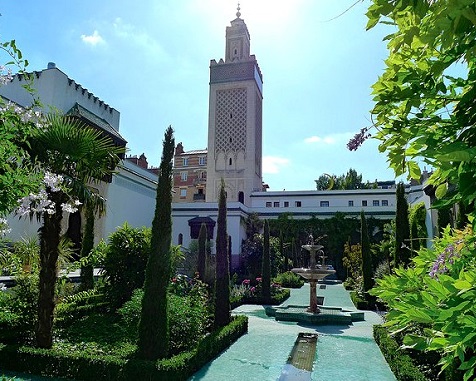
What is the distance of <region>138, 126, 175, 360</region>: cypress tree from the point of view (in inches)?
257

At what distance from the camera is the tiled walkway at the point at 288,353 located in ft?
21.3

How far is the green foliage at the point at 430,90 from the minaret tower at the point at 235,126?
119 feet

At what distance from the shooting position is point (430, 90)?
1298mm

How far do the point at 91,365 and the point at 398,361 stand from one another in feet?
16.4

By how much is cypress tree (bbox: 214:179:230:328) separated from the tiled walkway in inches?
29.8

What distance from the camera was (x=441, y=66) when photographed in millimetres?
1166

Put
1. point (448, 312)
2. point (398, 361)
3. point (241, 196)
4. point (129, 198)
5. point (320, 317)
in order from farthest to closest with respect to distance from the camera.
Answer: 1. point (241, 196)
2. point (129, 198)
3. point (320, 317)
4. point (398, 361)
5. point (448, 312)

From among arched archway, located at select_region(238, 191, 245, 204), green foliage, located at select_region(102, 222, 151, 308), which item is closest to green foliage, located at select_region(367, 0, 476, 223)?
green foliage, located at select_region(102, 222, 151, 308)

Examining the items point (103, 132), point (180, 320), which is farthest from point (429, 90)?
point (103, 132)

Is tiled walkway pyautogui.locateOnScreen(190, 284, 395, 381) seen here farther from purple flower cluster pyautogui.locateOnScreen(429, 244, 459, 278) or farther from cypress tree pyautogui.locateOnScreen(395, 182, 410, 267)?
purple flower cluster pyautogui.locateOnScreen(429, 244, 459, 278)

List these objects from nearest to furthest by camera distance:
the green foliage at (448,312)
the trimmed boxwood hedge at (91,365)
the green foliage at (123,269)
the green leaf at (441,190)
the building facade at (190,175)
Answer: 1. the green foliage at (448,312)
2. the green leaf at (441,190)
3. the trimmed boxwood hedge at (91,365)
4. the green foliage at (123,269)
5. the building facade at (190,175)

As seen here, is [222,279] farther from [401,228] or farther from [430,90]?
[430,90]

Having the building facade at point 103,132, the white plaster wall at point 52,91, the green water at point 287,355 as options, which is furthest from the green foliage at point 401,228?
the white plaster wall at point 52,91

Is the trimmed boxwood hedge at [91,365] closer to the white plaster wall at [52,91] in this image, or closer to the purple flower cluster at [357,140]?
the purple flower cluster at [357,140]
